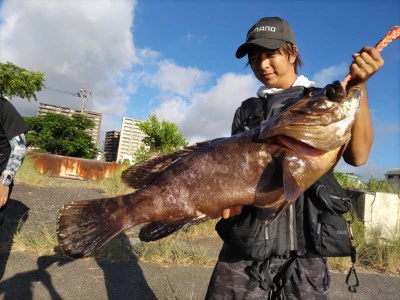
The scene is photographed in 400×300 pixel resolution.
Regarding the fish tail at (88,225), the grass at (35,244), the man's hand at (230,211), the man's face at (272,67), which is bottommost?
the grass at (35,244)

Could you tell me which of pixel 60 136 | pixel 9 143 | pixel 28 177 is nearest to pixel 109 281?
pixel 9 143

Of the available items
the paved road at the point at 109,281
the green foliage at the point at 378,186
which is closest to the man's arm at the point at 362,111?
the paved road at the point at 109,281

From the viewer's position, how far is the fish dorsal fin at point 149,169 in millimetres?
2010

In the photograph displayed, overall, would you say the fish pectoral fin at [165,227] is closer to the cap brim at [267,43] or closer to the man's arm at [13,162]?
the cap brim at [267,43]

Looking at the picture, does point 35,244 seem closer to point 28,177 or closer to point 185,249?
point 185,249

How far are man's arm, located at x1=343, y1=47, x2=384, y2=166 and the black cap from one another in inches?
26.4

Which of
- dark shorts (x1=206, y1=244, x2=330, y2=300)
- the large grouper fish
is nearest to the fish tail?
the large grouper fish

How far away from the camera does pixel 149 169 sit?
2.04m

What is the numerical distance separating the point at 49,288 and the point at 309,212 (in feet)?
10.1

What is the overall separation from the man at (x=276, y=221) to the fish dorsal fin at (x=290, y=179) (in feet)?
0.93

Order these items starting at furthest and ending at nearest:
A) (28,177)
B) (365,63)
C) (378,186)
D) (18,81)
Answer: (18,81)
(28,177)
(378,186)
(365,63)

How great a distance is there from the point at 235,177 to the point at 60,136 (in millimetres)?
29849

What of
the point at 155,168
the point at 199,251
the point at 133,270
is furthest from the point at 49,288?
the point at 155,168

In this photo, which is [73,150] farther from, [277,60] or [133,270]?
[277,60]
